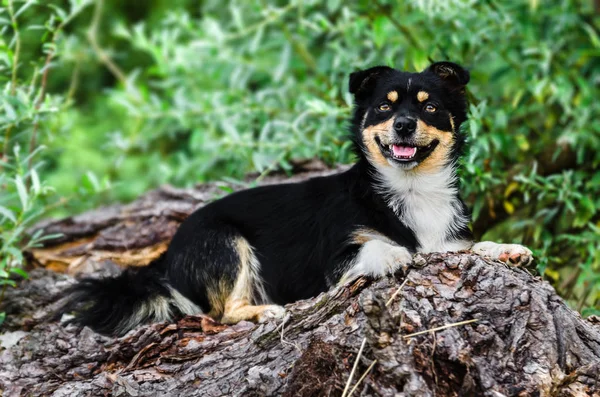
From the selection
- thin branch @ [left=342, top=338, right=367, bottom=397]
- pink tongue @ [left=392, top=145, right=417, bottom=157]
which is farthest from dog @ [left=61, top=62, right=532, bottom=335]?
thin branch @ [left=342, top=338, right=367, bottom=397]

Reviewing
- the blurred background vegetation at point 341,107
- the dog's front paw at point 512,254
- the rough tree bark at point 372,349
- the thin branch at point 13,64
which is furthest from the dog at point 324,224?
the thin branch at point 13,64

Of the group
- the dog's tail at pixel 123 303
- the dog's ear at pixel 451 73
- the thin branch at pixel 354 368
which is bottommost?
the dog's tail at pixel 123 303

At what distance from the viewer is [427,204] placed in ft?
14.0

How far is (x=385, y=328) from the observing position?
2.90 m

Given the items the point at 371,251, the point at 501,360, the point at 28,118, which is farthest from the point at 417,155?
the point at 28,118

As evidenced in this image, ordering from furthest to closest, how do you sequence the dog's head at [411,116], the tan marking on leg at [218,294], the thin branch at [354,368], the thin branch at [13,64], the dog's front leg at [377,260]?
the thin branch at [13,64] < the tan marking on leg at [218,294] < the dog's head at [411,116] < the dog's front leg at [377,260] < the thin branch at [354,368]

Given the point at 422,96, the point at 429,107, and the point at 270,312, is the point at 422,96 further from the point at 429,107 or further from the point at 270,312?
the point at 270,312

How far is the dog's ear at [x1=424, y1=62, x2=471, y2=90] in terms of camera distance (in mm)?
4258

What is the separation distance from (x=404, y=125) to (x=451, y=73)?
56 cm

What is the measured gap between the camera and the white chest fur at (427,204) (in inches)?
164

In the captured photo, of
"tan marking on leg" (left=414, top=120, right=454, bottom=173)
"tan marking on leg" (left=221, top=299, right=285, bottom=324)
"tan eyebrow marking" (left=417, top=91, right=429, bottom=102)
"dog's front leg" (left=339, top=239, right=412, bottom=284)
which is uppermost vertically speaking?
"tan eyebrow marking" (left=417, top=91, right=429, bottom=102)

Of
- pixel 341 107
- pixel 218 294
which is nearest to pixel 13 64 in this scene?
pixel 218 294

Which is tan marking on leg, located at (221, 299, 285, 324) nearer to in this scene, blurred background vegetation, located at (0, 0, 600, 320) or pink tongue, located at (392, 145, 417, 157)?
pink tongue, located at (392, 145, 417, 157)

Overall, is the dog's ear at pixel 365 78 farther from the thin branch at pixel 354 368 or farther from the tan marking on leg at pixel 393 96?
the thin branch at pixel 354 368
